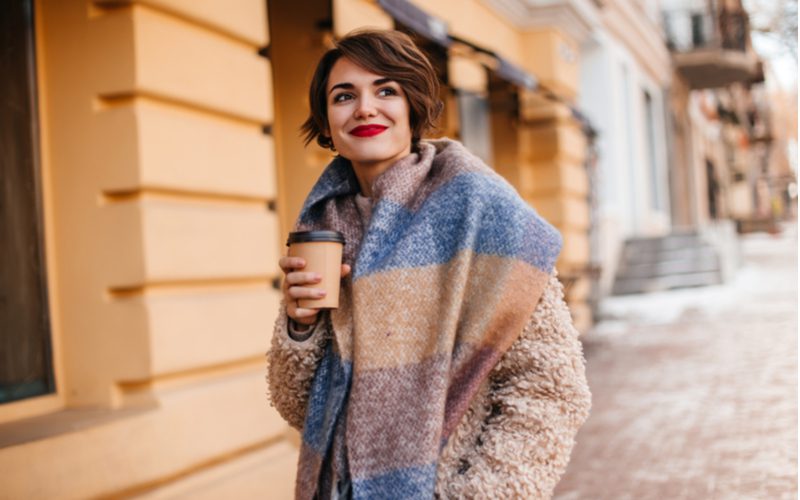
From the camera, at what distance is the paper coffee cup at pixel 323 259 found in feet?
5.24

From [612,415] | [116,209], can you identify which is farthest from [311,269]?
[612,415]

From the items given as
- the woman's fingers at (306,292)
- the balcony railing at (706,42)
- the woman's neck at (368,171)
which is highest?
the balcony railing at (706,42)

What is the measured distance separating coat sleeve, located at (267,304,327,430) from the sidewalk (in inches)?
143

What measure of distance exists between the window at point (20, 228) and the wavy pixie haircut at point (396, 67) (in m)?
2.25

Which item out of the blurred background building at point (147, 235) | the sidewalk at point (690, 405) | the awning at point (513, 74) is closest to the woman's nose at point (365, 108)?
the blurred background building at point (147, 235)

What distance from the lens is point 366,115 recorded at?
1705 mm

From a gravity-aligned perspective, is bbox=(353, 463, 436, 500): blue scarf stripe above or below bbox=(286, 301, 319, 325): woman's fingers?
below

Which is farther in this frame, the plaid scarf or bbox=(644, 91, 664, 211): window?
bbox=(644, 91, 664, 211): window

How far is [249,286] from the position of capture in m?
4.62

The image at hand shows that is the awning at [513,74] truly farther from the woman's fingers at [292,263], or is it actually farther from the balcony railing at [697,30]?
the balcony railing at [697,30]

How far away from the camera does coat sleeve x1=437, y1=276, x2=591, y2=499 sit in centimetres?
158

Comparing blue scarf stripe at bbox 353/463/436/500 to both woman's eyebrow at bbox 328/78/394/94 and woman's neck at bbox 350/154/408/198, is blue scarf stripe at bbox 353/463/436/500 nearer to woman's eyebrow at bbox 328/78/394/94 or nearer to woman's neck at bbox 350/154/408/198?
woman's neck at bbox 350/154/408/198

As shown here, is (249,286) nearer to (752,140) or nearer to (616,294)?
(616,294)

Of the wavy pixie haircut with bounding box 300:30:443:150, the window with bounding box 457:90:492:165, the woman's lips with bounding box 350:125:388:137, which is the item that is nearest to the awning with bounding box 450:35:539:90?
the window with bounding box 457:90:492:165
